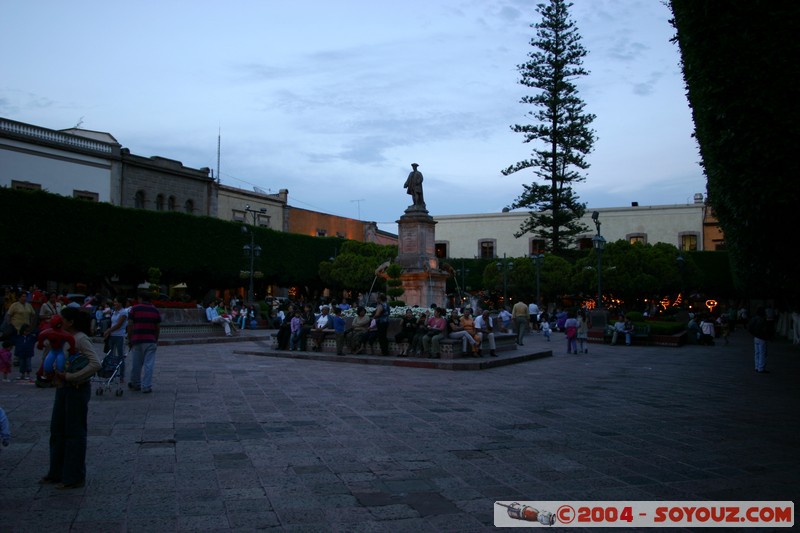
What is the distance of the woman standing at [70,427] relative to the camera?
511 cm

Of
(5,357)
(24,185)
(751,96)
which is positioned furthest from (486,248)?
(751,96)

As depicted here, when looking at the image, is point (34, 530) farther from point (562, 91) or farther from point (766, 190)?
point (562, 91)

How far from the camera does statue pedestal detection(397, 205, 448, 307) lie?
24.2m

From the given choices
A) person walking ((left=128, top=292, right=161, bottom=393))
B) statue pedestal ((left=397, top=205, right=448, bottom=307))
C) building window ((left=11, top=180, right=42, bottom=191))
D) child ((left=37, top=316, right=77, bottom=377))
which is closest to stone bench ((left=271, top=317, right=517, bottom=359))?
statue pedestal ((left=397, top=205, right=448, bottom=307))

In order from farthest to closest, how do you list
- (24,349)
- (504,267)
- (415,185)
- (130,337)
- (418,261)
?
(504,267) → (415,185) → (418,261) → (24,349) → (130,337)

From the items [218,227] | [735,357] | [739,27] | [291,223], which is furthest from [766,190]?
[291,223]

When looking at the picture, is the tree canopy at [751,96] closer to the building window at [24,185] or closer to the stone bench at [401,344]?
the stone bench at [401,344]

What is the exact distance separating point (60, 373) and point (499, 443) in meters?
4.22

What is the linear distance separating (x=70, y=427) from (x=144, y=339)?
16.8 feet

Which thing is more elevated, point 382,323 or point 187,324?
point 382,323

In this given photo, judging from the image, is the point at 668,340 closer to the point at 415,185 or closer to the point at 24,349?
the point at 415,185

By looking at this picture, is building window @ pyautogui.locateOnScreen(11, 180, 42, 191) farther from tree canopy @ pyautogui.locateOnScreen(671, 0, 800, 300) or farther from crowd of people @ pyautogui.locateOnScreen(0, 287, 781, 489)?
tree canopy @ pyautogui.locateOnScreen(671, 0, 800, 300)

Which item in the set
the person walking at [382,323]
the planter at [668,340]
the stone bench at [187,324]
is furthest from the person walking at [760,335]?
the stone bench at [187,324]

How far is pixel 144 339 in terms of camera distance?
1009 cm
